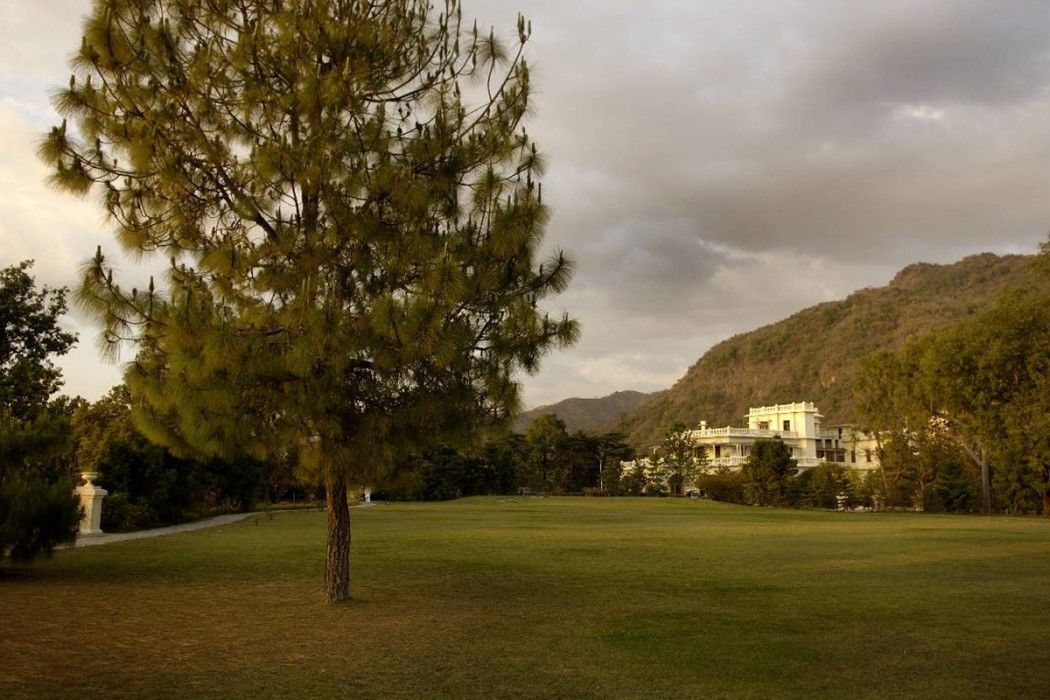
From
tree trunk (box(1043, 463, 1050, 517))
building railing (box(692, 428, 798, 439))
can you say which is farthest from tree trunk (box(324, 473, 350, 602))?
building railing (box(692, 428, 798, 439))

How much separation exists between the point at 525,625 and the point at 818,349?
122824mm

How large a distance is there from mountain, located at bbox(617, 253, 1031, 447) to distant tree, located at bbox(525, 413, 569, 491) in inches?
1634

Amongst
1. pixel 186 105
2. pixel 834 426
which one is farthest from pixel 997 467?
pixel 834 426

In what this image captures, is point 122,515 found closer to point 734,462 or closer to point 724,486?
point 724,486

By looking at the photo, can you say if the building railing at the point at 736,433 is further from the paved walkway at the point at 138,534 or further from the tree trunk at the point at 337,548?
the tree trunk at the point at 337,548

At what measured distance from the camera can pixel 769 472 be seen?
165 feet

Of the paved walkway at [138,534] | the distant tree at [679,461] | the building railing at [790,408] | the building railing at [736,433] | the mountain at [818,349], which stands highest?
the mountain at [818,349]

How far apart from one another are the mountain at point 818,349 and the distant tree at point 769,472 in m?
58.8

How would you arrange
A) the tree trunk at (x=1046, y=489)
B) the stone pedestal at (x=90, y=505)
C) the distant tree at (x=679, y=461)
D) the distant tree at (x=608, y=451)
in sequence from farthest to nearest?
the distant tree at (x=608, y=451)
the distant tree at (x=679, y=461)
the tree trunk at (x=1046, y=489)
the stone pedestal at (x=90, y=505)

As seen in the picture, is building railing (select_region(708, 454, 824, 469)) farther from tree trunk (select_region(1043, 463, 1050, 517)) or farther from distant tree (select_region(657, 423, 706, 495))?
tree trunk (select_region(1043, 463, 1050, 517))

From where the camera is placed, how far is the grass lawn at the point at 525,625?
20.7ft

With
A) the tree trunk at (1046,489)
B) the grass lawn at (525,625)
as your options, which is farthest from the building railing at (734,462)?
the grass lawn at (525,625)

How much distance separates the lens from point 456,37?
32.8ft

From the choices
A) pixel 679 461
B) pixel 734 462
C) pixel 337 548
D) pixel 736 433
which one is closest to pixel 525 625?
pixel 337 548
